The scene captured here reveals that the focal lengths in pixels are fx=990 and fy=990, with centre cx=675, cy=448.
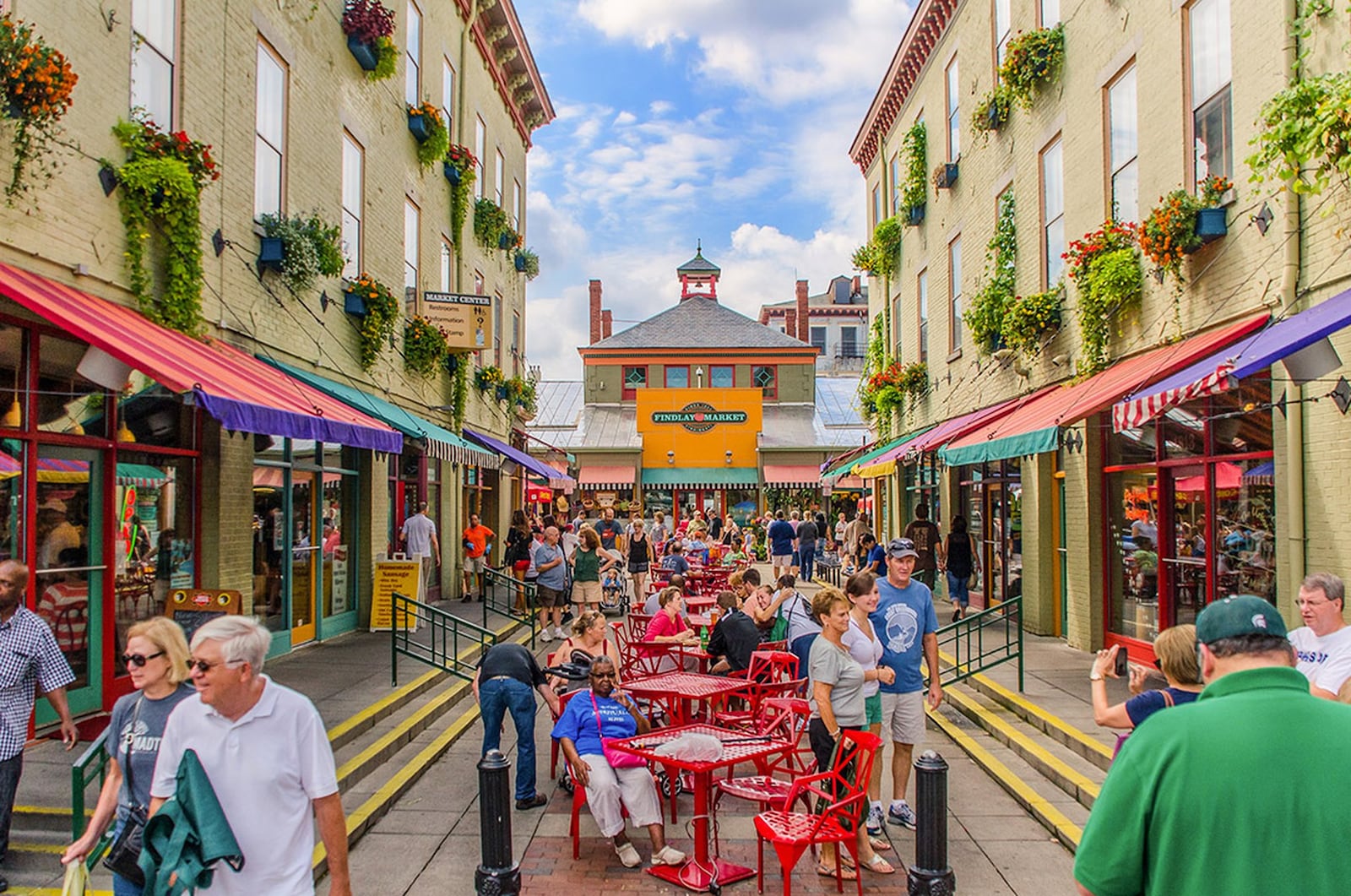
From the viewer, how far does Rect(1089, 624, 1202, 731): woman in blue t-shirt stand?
165 inches

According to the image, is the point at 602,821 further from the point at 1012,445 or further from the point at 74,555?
the point at 1012,445

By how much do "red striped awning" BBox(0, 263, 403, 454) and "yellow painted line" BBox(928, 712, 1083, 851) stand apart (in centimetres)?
612

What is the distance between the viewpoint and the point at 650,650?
957 centimetres

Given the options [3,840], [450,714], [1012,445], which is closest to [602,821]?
[3,840]

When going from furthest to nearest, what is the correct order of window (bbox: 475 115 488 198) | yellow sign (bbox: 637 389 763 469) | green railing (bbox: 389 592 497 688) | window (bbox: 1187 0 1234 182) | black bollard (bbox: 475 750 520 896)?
yellow sign (bbox: 637 389 763 469), window (bbox: 475 115 488 198), green railing (bbox: 389 592 497 688), window (bbox: 1187 0 1234 182), black bollard (bbox: 475 750 520 896)

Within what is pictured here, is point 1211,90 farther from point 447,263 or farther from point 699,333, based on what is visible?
point 699,333

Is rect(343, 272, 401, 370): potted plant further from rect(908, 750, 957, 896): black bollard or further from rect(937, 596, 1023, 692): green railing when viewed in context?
rect(908, 750, 957, 896): black bollard

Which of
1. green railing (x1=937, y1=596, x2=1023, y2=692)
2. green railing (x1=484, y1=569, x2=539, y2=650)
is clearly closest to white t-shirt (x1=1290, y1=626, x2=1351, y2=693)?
green railing (x1=937, y1=596, x2=1023, y2=692)

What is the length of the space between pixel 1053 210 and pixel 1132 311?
3.13 meters

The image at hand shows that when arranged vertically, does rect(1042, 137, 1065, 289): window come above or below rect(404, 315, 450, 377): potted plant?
above

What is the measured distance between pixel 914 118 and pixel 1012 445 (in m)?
12.5

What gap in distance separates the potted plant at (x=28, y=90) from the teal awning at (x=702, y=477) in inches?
1275

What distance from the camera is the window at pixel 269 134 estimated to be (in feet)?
36.2

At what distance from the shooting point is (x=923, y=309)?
821 inches
